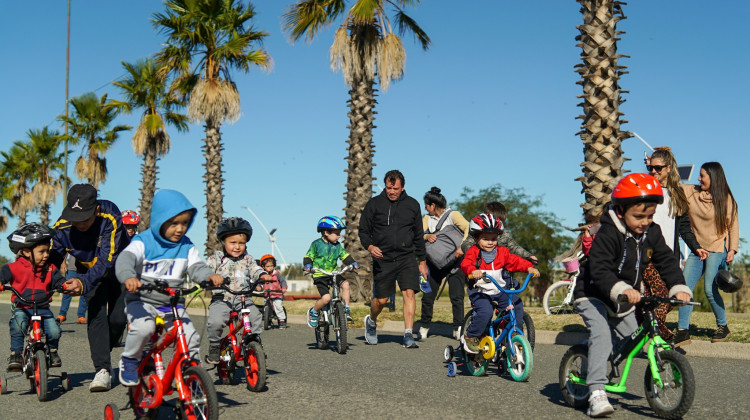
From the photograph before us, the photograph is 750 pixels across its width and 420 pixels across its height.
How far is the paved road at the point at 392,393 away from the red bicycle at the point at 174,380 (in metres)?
0.62

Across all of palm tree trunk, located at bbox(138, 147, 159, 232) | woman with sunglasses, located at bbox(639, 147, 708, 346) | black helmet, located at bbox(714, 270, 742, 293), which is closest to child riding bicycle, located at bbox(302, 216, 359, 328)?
woman with sunglasses, located at bbox(639, 147, 708, 346)

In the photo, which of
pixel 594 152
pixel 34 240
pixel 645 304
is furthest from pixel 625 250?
pixel 594 152

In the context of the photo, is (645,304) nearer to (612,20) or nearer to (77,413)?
(77,413)

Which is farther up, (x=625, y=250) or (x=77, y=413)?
(x=625, y=250)

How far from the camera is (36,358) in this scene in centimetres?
665

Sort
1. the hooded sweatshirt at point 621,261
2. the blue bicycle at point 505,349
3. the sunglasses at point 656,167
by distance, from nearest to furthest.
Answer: the hooded sweatshirt at point 621,261 → the blue bicycle at point 505,349 → the sunglasses at point 656,167

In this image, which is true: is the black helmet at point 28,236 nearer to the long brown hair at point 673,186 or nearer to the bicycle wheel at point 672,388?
the bicycle wheel at point 672,388

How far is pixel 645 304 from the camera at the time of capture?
208 inches

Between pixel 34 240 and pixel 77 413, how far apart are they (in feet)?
6.06

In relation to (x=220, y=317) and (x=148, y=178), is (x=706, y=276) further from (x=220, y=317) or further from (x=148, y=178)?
(x=148, y=178)

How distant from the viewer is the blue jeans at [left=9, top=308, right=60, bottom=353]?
23.0 feet

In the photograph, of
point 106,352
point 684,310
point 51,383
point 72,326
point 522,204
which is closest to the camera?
point 106,352

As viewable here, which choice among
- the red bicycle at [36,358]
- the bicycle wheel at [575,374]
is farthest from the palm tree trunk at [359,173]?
the bicycle wheel at [575,374]

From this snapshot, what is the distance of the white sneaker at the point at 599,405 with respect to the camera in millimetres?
5176
